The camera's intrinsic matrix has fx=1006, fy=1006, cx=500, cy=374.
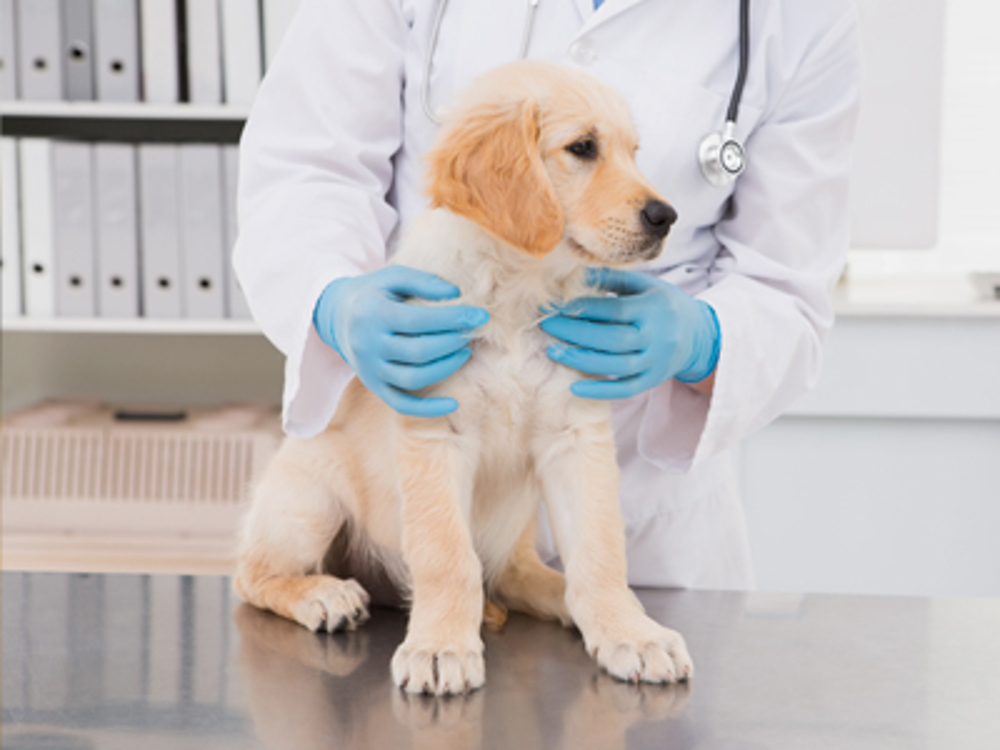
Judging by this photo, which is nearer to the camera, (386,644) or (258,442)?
(386,644)

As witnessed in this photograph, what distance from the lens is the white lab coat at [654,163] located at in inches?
39.2

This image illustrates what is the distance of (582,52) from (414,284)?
349mm

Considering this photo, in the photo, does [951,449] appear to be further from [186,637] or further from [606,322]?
[186,637]

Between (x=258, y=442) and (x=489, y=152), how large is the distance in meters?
1.39

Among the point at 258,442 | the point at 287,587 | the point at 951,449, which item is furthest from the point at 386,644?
the point at 951,449

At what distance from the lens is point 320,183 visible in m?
1.04

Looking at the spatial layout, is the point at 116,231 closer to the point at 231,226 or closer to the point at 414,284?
the point at 231,226

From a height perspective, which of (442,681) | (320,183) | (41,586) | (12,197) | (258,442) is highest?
(320,183)

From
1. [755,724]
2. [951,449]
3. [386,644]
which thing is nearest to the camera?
[755,724]

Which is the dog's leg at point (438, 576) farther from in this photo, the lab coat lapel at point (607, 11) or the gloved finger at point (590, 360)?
the lab coat lapel at point (607, 11)

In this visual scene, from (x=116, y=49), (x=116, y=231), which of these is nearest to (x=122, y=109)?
(x=116, y=49)

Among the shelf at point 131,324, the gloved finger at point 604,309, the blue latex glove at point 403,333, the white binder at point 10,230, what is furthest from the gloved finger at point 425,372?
the white binder at point 10,230

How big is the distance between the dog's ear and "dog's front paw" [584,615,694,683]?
11.9 inches

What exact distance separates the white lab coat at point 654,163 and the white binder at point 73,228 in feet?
3.30
